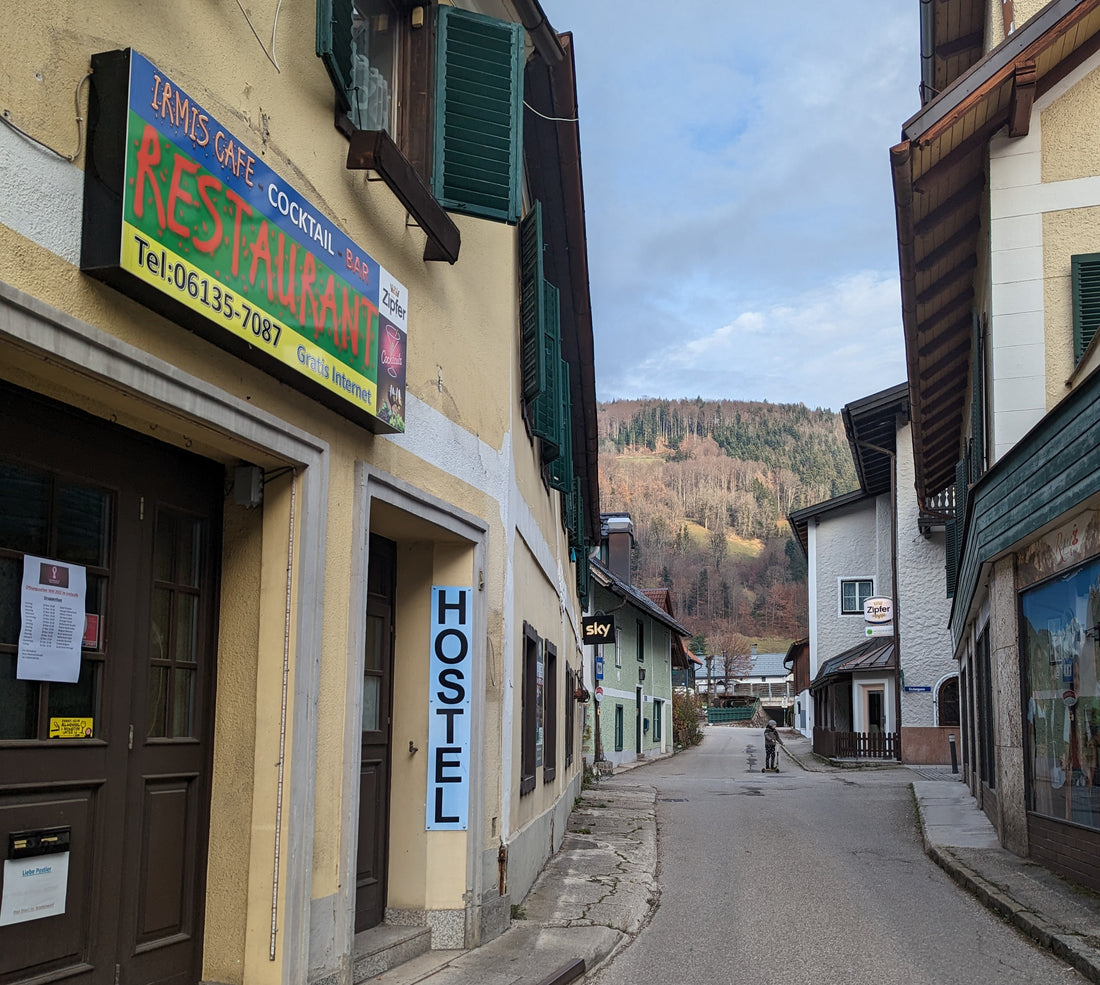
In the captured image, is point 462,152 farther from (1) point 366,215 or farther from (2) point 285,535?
(2) point 285,535

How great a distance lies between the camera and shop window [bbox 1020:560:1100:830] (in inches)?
348

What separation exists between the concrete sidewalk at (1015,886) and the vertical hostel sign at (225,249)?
16.9ft

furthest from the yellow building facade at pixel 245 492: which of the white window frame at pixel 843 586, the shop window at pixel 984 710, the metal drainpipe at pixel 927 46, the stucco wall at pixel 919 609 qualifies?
the white window frame at pixel 843 586

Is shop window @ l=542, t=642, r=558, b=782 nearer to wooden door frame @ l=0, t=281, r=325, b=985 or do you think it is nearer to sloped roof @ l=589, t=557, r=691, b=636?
wooden door frame @ l=0, t=281, r=325, b=985

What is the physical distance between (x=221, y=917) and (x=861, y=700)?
3385cm

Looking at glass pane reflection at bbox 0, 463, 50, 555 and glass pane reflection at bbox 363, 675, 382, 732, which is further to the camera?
glass pane reflection at bbox 363, 675, 382, 732

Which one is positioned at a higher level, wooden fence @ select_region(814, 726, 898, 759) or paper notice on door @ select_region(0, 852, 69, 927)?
paper notice on door @ select_region(0, 852, 69, 927)

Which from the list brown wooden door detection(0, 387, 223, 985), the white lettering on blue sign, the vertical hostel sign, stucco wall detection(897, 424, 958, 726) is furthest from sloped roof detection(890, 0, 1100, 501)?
stucco wall detection(897, 424, 958, 726)

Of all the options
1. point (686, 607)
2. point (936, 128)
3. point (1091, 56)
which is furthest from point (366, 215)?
point (686, 607)

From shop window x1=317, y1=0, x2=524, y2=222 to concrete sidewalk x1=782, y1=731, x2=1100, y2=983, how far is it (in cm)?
554

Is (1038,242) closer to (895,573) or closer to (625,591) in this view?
(625,591)

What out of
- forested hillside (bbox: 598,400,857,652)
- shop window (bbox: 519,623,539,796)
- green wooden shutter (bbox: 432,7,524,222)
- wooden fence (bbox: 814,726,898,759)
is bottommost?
wooden fence (bbox: 814,726,898,759)

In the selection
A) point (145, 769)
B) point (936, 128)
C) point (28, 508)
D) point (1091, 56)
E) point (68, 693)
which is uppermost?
point (1091, 56)

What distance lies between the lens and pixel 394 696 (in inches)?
295
